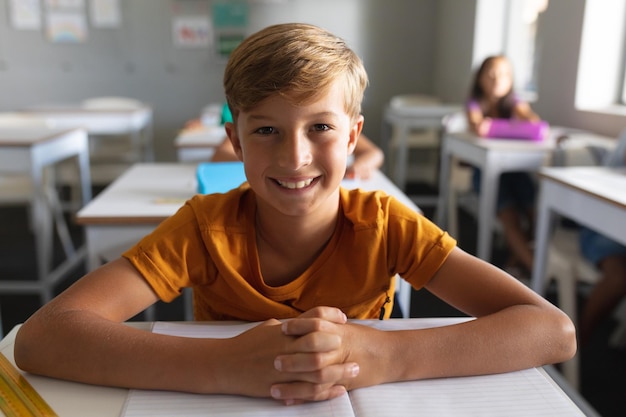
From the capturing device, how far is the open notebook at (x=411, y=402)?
57 cm

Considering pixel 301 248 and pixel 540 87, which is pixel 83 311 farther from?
pixel 540 87

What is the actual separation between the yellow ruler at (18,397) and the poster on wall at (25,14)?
5.27 metres

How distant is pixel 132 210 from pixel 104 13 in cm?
431

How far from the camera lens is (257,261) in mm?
830

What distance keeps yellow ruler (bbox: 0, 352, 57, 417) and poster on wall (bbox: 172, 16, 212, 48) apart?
4.95 meters

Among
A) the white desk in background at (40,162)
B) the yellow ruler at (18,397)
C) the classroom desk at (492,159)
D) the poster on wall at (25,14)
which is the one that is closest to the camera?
the yellow ruler at (18,397)

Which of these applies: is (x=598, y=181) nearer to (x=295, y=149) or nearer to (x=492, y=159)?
(x=492, y=159)

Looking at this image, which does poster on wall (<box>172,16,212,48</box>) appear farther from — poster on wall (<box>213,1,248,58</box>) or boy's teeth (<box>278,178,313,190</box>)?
boy's teeth (<box>278,178,313,190</box>)

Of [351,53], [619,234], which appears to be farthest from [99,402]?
[619,234]

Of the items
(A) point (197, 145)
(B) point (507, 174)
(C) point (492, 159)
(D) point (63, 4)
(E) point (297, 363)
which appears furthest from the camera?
(D) point (63, 4)

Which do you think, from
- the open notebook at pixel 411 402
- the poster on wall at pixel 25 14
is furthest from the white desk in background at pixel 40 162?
the poster on wall at pixel 25 14

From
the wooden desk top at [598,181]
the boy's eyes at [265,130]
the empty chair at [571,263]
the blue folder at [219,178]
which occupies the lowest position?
the empty chair at [571,263]

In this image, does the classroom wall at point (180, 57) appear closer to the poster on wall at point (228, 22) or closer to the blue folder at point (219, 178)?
the poster on wall at point (228, 22)

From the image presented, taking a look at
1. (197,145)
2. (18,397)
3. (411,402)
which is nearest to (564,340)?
(411,402)
